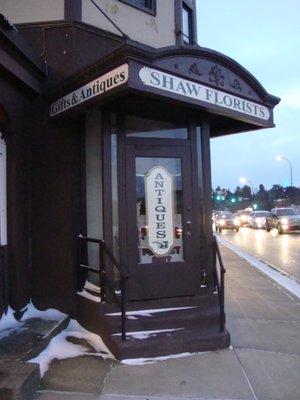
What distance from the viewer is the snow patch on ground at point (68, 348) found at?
544 cm

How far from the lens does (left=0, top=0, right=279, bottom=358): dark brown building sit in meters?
6.20

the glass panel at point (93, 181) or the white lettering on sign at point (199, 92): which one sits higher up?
the white lettering on sign at point (199, 92)

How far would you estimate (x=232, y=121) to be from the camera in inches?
302

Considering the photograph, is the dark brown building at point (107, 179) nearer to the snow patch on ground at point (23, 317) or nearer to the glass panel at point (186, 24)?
the snow patch on ground at point (23, 317)

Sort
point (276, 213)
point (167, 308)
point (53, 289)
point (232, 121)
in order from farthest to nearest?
point (276, 213)
point (232, 121)
point (53, 289)
point (167, 308)

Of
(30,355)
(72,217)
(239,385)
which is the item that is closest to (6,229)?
(72,217)

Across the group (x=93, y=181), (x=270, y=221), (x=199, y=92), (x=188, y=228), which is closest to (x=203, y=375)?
(x=188, y=228)

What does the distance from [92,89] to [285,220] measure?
30.6 m

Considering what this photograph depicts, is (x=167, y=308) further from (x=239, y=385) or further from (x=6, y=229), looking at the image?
(x=6, y=229)

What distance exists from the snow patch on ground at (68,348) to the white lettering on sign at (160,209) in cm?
140

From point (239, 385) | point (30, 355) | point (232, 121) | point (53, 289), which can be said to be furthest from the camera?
point (232, 121)

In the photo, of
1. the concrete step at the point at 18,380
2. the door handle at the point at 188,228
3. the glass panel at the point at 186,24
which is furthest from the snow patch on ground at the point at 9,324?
the glass panel at the point at 186,24

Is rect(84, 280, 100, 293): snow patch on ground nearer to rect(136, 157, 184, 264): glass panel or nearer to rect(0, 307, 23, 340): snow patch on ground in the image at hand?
rect(136, 157, 184, 264): glass panel

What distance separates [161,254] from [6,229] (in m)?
2.08
